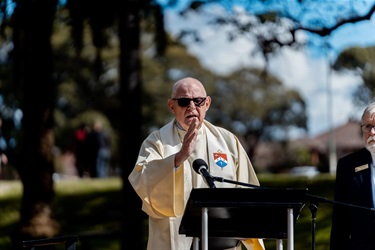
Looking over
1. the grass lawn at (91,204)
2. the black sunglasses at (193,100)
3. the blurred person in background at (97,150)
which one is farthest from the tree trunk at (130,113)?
the black sunglasses at (193,100)

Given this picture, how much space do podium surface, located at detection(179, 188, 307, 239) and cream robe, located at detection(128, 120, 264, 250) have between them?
53 centimetres

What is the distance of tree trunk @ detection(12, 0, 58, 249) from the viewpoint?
48.3 ft

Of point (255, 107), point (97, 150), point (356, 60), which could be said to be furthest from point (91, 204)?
point (255, 107)

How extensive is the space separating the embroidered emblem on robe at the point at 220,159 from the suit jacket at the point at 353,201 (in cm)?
80

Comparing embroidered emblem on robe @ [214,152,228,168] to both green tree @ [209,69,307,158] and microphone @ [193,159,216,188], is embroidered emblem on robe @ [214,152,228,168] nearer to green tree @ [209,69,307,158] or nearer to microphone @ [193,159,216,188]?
microphone @ [193,159,216,188]

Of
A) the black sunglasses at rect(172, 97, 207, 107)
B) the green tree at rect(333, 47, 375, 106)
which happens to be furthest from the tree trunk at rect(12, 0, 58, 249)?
the black sunglasses at rect(172, 97, 207, 107)

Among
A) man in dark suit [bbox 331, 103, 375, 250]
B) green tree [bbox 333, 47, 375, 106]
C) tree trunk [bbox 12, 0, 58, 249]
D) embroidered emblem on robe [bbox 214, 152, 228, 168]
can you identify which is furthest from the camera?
green tree [bbox 333, 47, 375, 106]

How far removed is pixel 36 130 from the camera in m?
14.9

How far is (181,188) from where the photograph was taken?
20.7 ft

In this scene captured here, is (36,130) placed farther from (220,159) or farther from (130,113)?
(220,159)

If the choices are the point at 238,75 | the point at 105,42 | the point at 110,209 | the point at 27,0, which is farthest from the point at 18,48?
the point at 238,75

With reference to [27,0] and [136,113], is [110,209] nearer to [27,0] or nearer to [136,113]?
[136,113]

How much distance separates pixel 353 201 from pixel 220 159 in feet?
3.26

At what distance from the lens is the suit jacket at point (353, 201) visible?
601cm
